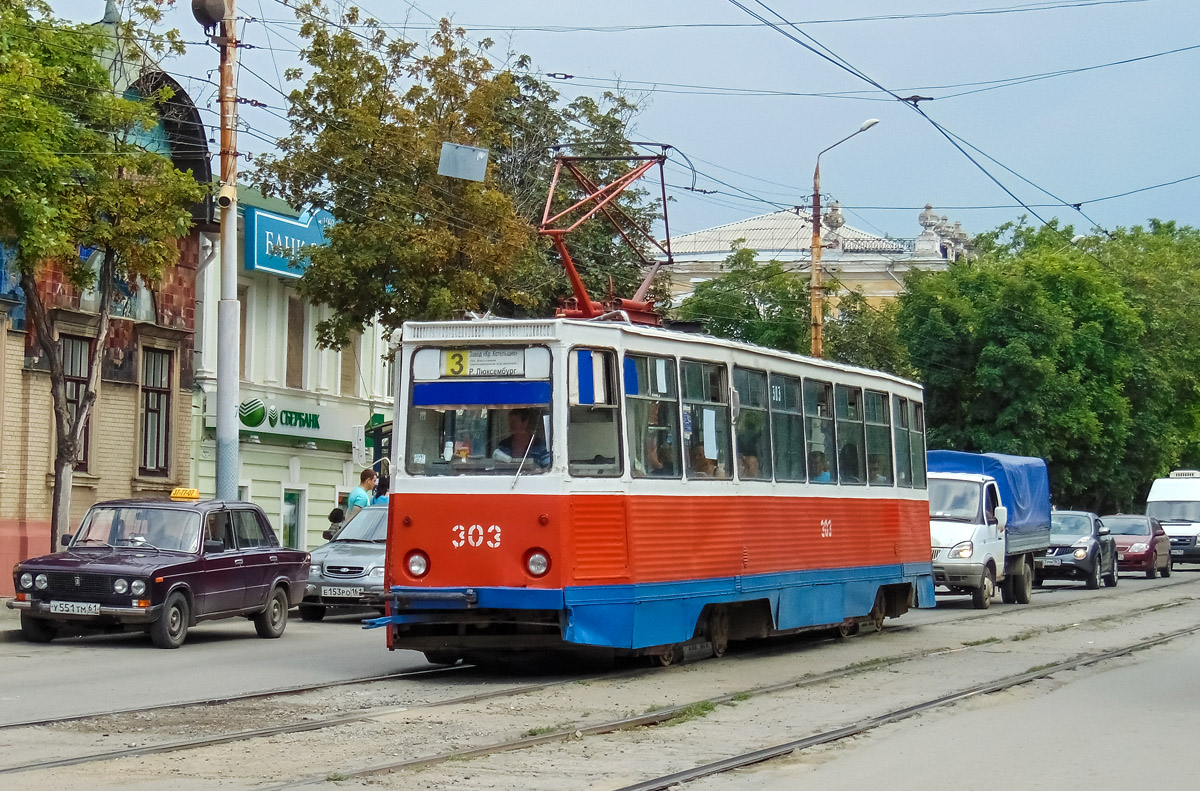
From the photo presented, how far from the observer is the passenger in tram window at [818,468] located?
18797mm

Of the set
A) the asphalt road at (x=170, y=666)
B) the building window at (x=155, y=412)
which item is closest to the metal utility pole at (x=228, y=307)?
the asphalt road at (x=170, y=666)

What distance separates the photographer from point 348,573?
23.0 meters

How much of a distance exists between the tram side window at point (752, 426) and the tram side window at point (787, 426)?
0.22 meters

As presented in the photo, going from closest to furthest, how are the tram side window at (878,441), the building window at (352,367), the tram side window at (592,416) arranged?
the tram side window at (592,416)
the tram side window at (878,441)
the building window at (352,367)

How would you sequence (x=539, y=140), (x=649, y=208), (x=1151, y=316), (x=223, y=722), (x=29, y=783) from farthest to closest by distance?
(x=1151, y=316)
(x=649, y=208)
(x=539, y=140)
(x=223, y=722)
(x=29, y=783)

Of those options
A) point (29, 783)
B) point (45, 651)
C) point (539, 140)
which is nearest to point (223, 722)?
point (29, 783)

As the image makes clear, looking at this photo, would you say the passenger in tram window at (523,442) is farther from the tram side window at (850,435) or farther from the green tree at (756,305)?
the green tree at (756,305)

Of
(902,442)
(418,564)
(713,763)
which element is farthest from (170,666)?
(902,442)

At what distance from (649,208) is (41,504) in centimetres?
1854

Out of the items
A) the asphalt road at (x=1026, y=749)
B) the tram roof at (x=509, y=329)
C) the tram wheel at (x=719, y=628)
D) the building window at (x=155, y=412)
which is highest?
the building window at (x=155, y=412)

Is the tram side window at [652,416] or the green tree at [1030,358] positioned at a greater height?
the green tree at [1030,358]

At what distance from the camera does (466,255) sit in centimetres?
2989

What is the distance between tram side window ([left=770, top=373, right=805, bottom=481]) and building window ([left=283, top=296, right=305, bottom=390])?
70.8 ft

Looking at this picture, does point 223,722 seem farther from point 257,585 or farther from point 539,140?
point 539,140
